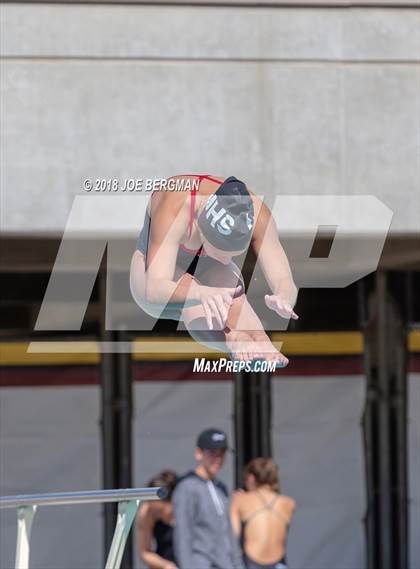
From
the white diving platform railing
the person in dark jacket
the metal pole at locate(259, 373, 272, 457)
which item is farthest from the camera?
the metal pole at locate(259, 373, 272, 457)

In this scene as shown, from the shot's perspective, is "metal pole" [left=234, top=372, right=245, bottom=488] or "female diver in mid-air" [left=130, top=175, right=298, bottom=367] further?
"metal pole" [left=234, top=372, right=245, bottom=488]

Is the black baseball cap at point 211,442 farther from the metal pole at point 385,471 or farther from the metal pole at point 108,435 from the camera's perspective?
the metal pole at point 385,471

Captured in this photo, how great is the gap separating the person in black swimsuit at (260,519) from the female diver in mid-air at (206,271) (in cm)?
302

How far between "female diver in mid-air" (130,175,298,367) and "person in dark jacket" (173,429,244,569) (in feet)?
7.61

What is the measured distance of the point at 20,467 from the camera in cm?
998

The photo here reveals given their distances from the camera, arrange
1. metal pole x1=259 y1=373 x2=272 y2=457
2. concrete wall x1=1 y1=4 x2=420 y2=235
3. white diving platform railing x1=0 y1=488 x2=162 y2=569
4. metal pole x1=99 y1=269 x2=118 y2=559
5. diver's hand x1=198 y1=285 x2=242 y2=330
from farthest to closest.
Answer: metal pole x1=259 y1=373 x2=272 y2=457 < metal pole x1=99 y1=269 x2=118 y2=559 < concrete wall x1=1 y1=4 x2=420 y2=235 < diver's hand x1=198 y1=285 x2=242 y2=330 < white diving platform railing x1=0 y1=488 x2=162 y2=569

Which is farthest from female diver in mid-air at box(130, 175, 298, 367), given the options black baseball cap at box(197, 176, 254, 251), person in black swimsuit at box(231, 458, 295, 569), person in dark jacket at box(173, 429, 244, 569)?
person in black swimsuit at box(231, 458, 295, 569)

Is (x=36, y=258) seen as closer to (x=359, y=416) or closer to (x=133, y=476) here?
(x=133, y=476)

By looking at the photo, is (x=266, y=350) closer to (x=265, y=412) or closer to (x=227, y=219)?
(x=227, y=219)

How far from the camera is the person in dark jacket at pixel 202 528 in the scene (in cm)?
766

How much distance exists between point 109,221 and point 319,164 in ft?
5.66

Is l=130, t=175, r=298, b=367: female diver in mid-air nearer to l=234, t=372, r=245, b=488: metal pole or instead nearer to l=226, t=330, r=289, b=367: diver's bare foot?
l=226, t=330, r=289, b=367: diver's bare foot

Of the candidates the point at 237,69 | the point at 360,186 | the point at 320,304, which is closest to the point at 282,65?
the point at 237,69

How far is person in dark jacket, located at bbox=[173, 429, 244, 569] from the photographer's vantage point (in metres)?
7.66
